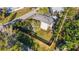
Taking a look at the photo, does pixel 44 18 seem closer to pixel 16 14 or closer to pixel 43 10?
pixel 43 10

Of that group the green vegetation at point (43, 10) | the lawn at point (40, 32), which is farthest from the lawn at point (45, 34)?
the green vegetation at point (43, 10)

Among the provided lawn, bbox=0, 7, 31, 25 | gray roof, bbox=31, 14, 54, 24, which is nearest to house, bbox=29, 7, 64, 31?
gray roof, bbox=31, 14, 54, 24

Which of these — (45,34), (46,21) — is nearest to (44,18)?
(46,21)

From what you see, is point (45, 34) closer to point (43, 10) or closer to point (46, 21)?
point (46, 21)

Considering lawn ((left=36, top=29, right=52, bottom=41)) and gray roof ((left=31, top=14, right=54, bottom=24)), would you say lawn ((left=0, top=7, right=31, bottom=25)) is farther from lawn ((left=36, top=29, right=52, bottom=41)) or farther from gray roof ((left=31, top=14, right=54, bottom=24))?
lawn ((left=36, top=29, right=52, bottom=41))

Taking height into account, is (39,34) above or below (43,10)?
below

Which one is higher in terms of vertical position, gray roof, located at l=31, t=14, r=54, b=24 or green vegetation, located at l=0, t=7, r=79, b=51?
gray roof, located at l=31, t=14, r=54, b=24

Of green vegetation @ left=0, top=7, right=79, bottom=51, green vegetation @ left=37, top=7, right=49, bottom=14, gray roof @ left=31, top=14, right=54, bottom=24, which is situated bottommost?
green vegetation @ left=0, top=7, right=79, bottom=51

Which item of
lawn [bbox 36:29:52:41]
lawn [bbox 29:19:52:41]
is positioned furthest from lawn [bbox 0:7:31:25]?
lawn [bbox 36:29:52:41]

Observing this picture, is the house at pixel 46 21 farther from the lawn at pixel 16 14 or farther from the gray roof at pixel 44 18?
the lawn at pixel 16 14
